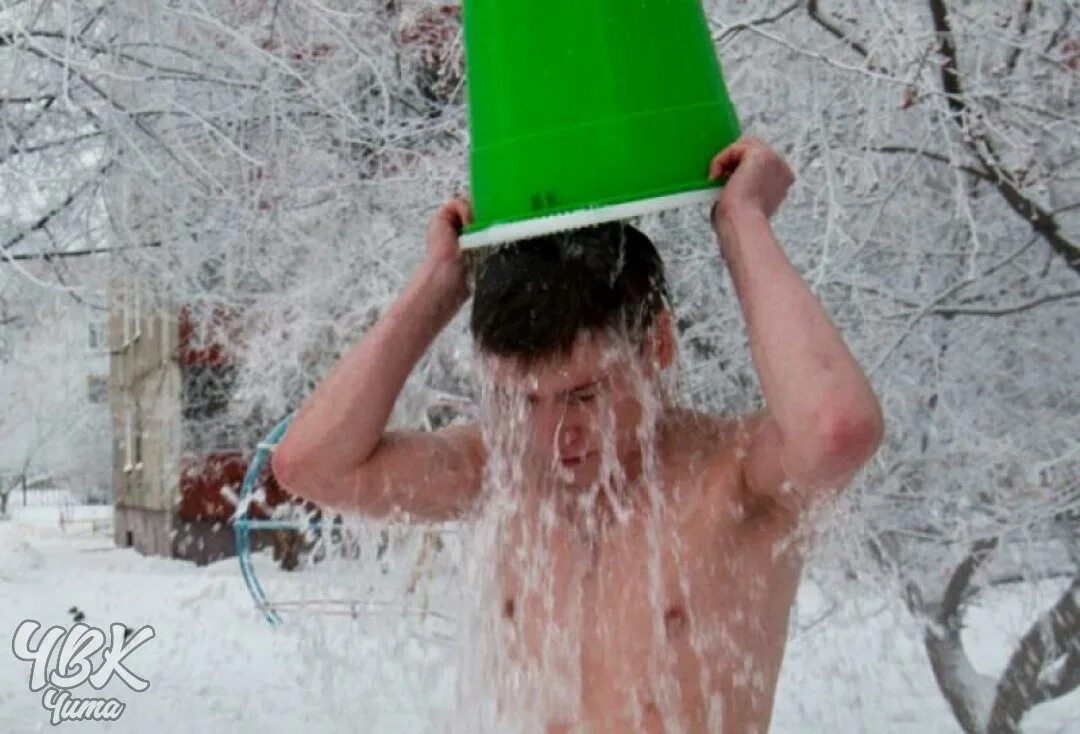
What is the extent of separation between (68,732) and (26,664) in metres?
2.02

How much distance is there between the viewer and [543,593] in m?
1.68

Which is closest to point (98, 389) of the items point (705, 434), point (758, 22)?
point (758, 22)

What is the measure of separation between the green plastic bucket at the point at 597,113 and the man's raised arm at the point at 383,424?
15 centimetres

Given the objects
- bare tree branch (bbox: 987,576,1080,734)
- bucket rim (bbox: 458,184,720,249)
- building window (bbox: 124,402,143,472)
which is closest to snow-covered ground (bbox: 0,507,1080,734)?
bare tree branch (bbox: 987,576,1080,734)

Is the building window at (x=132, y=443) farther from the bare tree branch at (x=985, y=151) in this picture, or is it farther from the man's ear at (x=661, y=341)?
the man's ear at (x=661, y=341)

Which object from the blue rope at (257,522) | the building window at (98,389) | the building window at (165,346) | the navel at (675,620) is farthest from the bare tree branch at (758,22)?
the building window at (98,389)

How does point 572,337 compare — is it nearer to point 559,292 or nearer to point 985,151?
point 559,292

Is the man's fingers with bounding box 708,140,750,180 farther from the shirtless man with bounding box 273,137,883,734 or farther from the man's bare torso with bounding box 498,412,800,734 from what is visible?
the man's bare torso with bounding box 498,412,800,734

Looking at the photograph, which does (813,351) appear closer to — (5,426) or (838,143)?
(838,143)

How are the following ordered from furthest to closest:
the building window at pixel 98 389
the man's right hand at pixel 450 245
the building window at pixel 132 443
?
the building window at pixel 98 389, the building window at pixel 132 443, the man's right hand at pixel 450 245

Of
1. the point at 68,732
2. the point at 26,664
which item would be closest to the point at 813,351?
the point at 68,732

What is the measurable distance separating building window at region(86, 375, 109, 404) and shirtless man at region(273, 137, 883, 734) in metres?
18.4

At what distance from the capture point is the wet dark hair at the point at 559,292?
1521 mm

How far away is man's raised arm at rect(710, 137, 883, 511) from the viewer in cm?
129
